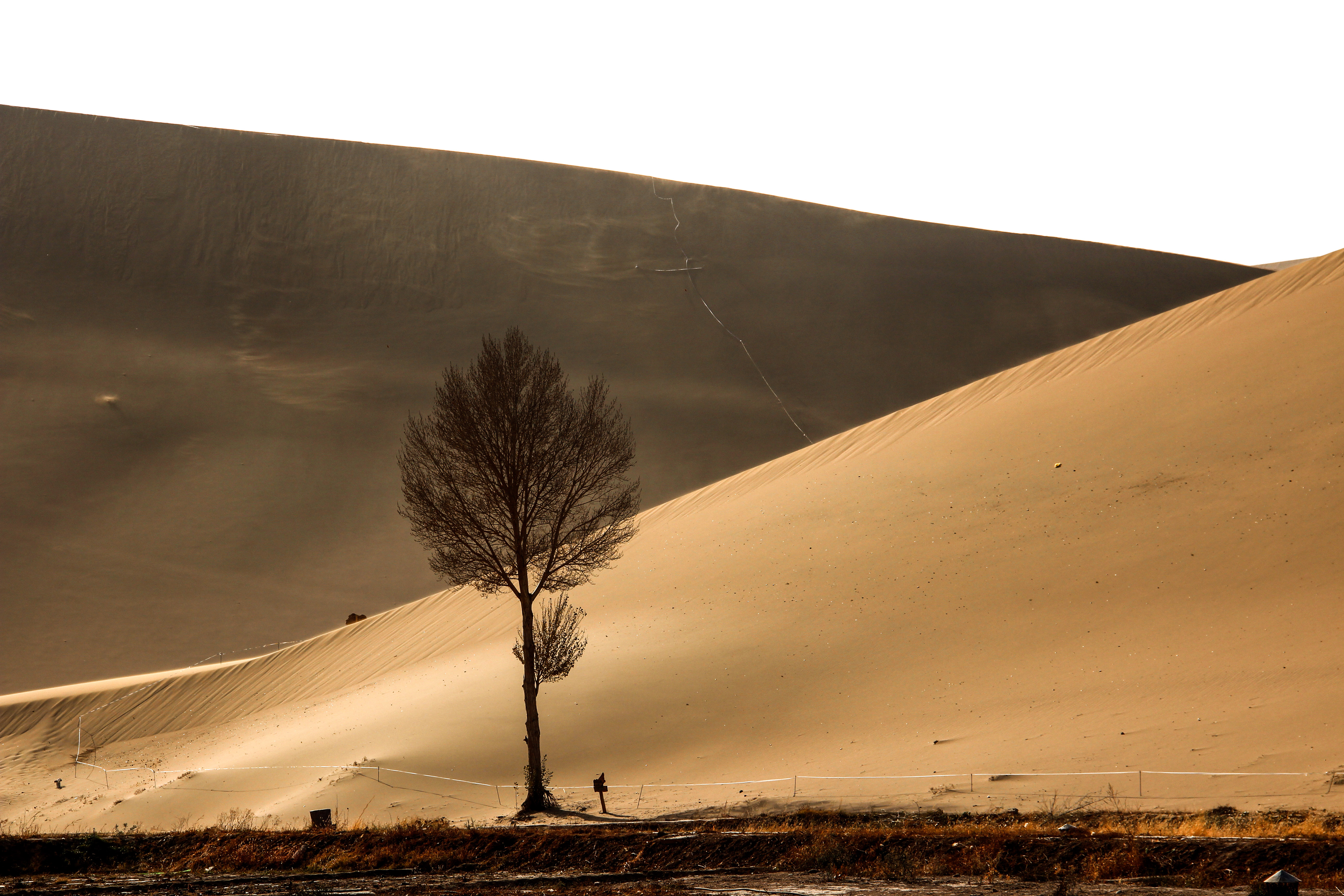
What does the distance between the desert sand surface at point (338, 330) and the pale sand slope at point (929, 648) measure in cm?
934

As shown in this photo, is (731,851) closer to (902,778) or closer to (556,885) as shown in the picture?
(556,885)

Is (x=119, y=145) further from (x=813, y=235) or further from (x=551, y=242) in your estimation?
(x=813, y=235)

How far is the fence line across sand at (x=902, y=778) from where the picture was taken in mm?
8781

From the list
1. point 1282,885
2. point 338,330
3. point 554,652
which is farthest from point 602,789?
point 338,330

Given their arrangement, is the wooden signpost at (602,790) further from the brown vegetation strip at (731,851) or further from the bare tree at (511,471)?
the brown vegetation strip at (731,851)

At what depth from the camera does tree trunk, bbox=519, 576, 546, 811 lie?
1180cm

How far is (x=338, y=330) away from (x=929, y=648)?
33066mm

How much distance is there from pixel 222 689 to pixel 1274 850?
1882 centimetres

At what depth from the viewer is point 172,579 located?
2930cm

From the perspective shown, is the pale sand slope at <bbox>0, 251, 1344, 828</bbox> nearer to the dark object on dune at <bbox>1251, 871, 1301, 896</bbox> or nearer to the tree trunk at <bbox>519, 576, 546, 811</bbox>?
the tree trunk at <bbox>519, 576, 546, 811</bbox>

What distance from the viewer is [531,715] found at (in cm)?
1199

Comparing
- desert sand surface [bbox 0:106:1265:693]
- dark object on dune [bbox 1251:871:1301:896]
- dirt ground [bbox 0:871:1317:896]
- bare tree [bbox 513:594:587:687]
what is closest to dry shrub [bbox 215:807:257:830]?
dirt ground [bbox 0:871:1317:896]

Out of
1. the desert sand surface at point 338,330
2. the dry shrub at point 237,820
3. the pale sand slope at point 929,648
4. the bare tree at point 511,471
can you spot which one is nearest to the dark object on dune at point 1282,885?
the pale sand slope at point 929,648

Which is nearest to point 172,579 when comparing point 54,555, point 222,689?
point 54,555
